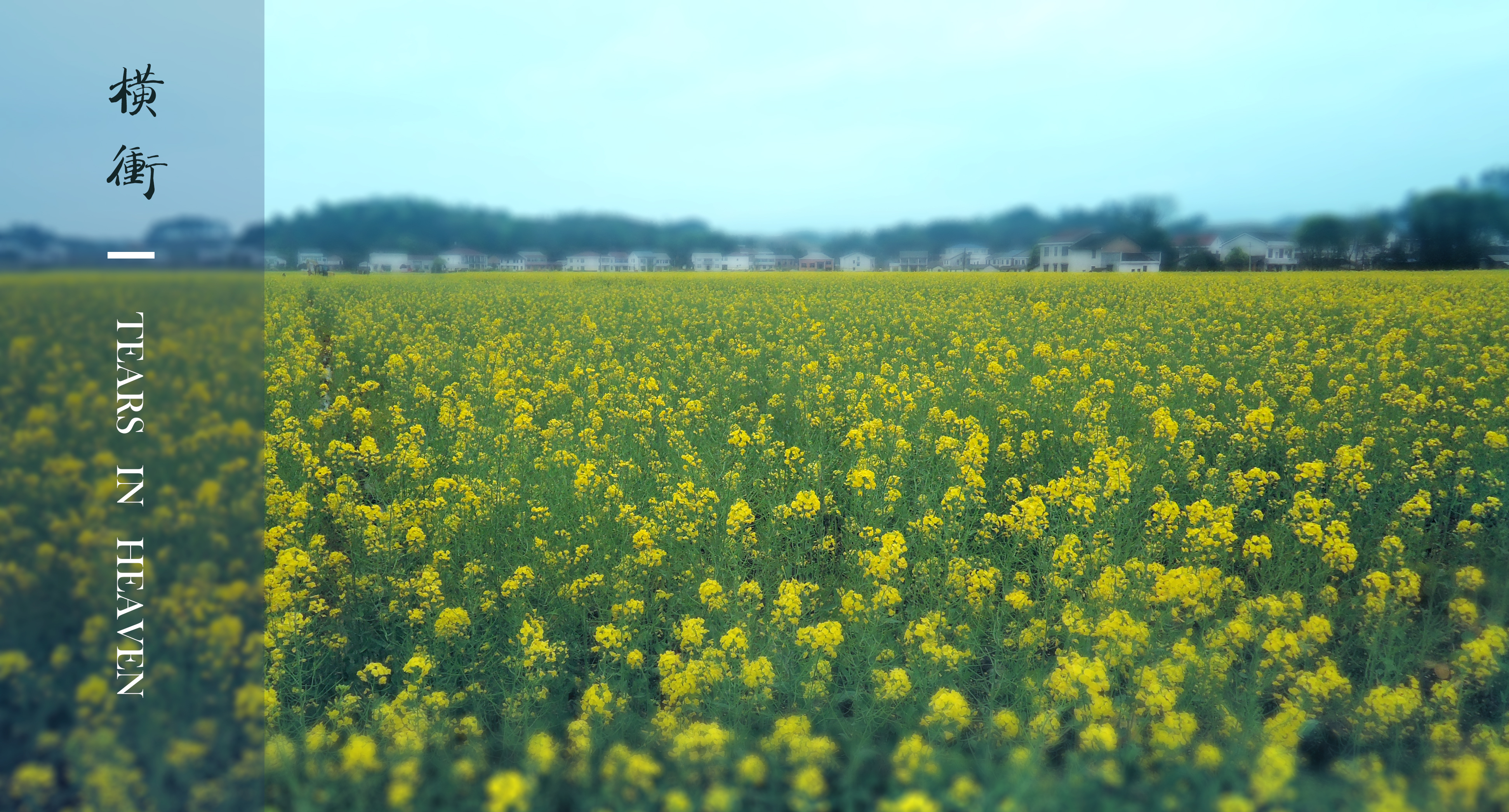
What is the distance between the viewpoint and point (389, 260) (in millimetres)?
31547

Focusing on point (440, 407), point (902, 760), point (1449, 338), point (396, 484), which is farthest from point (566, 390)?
point (1449, 338)

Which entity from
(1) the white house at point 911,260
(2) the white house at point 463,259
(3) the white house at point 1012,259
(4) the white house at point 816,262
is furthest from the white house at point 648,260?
(3) the white house at point 1012,259

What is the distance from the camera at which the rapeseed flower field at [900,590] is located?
2502 mm

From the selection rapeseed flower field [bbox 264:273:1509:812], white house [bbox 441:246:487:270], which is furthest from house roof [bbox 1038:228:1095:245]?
white house [bbox 441:246:487:270]

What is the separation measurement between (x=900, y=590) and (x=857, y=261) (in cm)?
2645

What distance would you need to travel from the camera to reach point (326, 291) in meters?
24.4

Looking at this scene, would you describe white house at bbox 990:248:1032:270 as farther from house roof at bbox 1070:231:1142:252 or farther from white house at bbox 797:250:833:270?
white house at bbox 797:250:833:270

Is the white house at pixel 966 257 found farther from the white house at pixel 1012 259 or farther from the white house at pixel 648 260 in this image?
the white house at pixel 648 260

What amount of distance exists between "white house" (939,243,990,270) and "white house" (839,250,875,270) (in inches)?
120

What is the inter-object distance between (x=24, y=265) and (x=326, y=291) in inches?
727

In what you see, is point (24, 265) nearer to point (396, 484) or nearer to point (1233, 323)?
point (396, 484)

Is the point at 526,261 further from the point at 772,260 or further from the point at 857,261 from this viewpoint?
the point at 857,261

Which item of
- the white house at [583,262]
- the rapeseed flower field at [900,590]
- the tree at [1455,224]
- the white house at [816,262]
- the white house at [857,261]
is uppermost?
the white house at [583,262]

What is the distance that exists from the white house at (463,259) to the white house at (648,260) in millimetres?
6921
